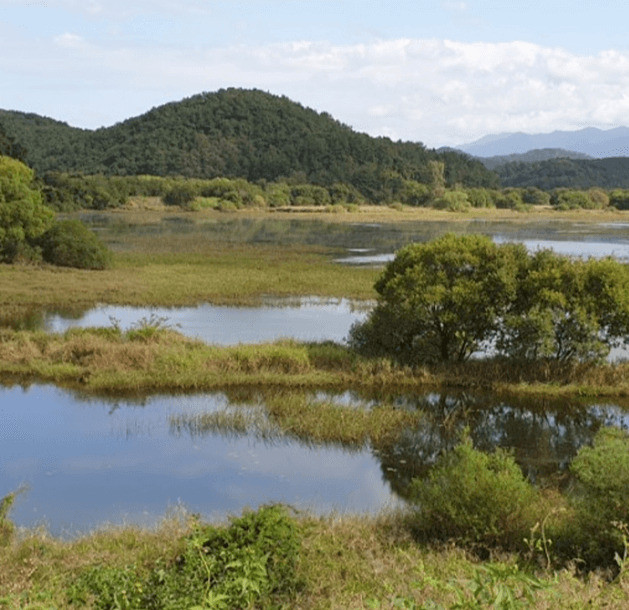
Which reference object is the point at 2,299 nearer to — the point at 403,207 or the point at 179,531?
the point at 179,531

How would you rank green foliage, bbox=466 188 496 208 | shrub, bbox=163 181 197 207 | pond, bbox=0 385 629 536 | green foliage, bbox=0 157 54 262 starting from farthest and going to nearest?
green foliage, bbox=466 188 496 208 < shrub, bbox=163 181 197 207 < green foliage, bbox=0 157 54 262 < pond, bbox=0 385 629 536

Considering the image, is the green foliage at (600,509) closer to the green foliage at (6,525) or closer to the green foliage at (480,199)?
the green foliage at (6,525)

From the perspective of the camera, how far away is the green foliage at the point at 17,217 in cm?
4278

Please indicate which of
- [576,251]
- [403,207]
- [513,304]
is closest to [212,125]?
[403,207]

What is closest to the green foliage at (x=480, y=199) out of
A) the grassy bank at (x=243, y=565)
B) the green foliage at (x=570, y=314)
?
the green foliage at (x=570, y=314)

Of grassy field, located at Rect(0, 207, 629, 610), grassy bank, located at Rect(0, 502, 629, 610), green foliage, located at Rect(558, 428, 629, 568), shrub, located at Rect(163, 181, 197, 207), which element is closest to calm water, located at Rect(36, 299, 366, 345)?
grassy field, located at Rect(0, 207, 629, 610)

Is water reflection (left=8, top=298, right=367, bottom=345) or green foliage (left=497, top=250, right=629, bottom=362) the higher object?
green foliage (left=497, top=250, right=629, bottom=362)

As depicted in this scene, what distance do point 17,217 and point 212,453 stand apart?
3052 cm

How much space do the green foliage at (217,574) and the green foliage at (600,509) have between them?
391 cm

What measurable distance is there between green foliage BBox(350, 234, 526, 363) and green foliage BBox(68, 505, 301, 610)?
12.9 metres

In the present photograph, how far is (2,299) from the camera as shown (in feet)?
112

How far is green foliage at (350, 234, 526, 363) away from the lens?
23.1m

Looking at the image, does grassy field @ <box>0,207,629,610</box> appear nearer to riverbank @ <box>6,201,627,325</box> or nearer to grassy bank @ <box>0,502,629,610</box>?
grassy bank @ <box>0,502,629,610</box>

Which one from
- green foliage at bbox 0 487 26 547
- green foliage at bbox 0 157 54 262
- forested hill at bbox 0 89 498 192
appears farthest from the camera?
forested hill at bbox 0 89 498 192
